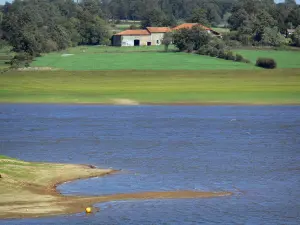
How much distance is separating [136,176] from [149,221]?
25.6 ft

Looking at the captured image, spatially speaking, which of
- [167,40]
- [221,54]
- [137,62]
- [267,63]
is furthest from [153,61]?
[167,40]

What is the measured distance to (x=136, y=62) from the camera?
9569 cm

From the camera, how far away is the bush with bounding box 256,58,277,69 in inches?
3770

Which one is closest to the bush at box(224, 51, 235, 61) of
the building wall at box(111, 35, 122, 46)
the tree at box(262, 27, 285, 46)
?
the tree at box(262, 27, 285, 46)

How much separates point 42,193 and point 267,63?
69013 millimetres

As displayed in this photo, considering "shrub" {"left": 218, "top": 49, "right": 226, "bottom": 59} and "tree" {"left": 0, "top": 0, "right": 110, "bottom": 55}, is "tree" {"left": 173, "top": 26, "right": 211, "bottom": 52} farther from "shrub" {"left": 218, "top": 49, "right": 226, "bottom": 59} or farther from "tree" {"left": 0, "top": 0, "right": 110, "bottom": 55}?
"tree" {"left": 0, "top": 0, "right": 110, "bottom": 55}

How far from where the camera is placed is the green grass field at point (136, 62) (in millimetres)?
92125

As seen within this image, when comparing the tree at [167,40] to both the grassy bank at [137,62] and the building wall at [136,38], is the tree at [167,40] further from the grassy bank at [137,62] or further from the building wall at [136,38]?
the building wall at [136,38]

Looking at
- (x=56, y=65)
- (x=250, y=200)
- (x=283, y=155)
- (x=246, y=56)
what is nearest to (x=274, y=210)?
(x=250, y=200)

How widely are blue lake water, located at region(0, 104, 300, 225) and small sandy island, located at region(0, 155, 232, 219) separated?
26.8 inches

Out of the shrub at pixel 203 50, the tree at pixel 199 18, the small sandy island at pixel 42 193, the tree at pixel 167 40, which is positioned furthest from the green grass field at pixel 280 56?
the small sandy island at pixel 42 193

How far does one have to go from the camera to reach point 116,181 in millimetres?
32750

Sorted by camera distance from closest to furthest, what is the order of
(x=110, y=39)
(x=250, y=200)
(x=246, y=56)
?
(x=250, y=200), (x=246, y=56), (x=110, y=39)

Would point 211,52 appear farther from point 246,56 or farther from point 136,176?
point 136,176
